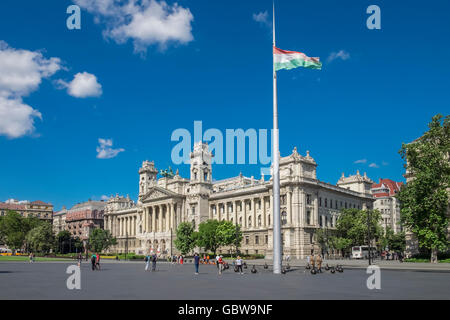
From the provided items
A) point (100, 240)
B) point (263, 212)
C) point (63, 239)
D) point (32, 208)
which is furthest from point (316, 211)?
point (32, 208)

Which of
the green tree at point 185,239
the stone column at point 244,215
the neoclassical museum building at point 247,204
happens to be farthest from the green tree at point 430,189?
the stone column at point 244,215

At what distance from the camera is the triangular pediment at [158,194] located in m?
120

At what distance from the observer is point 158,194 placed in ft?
414

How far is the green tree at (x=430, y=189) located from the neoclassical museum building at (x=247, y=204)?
33.8 m

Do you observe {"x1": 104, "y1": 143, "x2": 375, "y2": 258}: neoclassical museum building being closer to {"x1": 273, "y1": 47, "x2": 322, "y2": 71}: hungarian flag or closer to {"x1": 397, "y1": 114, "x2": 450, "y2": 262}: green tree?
{"x1": 397, "y1": 114, "x2": 450, "y2": 262}: green tree

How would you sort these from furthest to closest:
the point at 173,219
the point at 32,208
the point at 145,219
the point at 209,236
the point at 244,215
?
1. the point at 32,208
2. the point at 145,219
3. the point at 173,219
4. the point at 244,215
5. the point at 209,236

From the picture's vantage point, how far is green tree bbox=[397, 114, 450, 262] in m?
54.6

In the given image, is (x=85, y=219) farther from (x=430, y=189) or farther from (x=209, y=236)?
(x=430, y=189)

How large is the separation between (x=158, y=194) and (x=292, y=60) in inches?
3731

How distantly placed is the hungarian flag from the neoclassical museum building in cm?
5617

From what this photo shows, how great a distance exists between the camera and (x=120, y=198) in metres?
163

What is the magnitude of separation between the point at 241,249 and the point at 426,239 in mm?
57120

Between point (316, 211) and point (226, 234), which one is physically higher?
point (316, 211)
